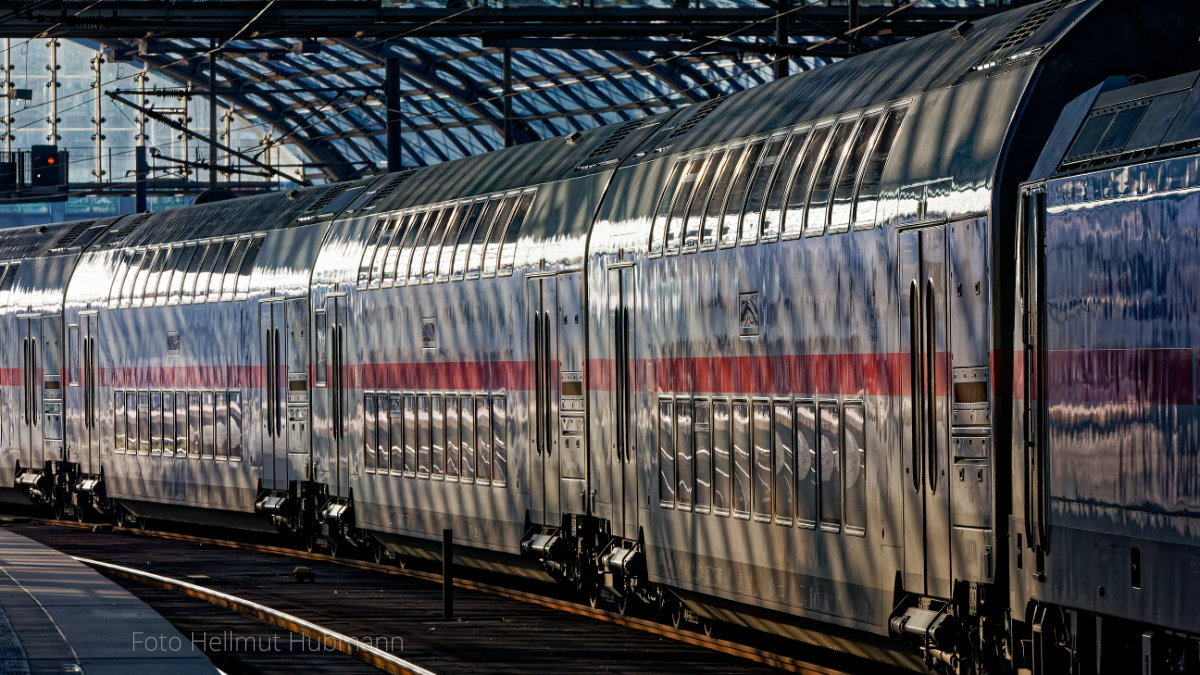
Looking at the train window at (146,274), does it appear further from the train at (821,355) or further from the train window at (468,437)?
the train window at (468,437)

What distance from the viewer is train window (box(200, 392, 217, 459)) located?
3038 cm

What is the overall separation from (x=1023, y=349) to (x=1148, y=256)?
1296 millimetres

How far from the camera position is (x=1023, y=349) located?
11125 millimetres

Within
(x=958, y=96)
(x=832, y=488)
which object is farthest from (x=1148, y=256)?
(x=832, y=488)

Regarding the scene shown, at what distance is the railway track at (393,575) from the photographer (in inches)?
626

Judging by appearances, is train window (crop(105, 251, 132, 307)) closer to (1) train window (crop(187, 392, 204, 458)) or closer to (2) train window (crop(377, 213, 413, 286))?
(1) train window (crop(187, 392, 204, 458))

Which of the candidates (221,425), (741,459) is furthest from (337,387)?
(741,459)

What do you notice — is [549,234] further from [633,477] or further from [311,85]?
[311,85]

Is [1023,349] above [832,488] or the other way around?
above

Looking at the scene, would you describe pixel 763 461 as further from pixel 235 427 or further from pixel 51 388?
pixel 51 388

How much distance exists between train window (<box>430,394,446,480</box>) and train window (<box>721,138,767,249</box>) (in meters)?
7.82

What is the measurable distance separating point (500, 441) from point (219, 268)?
10.6m

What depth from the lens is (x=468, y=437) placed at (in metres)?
22.2

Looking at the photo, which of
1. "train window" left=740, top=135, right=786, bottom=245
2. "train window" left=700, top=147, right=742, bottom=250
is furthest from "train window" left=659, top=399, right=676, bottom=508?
"train window" left=740, top=135, right=786, bottom=245
